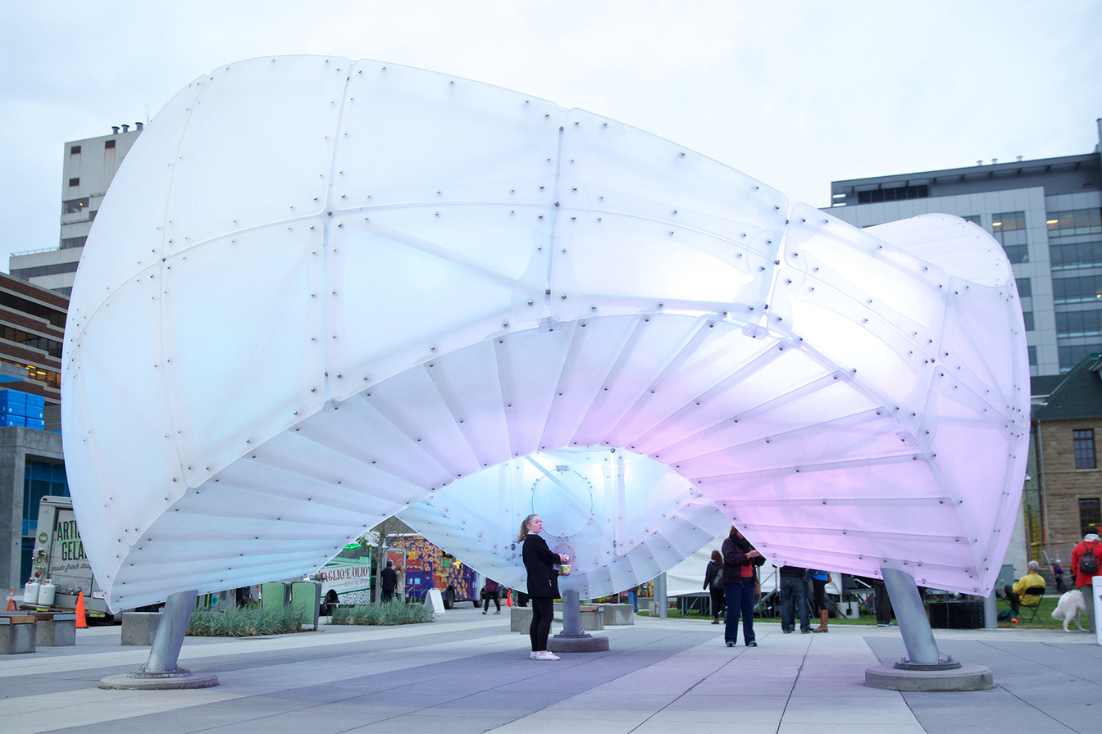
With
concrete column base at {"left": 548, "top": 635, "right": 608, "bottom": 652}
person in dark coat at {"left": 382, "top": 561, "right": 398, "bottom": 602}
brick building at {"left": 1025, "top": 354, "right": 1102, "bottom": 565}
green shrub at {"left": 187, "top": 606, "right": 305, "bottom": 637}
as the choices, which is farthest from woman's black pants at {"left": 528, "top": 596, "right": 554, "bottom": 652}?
brick building at {"left": 1025, "top": 354, "right": 1102, "bottom": 565}

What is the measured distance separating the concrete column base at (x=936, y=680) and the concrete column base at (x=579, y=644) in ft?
17.2

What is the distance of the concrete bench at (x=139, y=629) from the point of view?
1541cm

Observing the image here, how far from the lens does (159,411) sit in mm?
7602

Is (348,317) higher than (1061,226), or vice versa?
(1061,226)

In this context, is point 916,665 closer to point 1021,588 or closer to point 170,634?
point 170,634

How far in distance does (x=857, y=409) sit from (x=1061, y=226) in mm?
75319

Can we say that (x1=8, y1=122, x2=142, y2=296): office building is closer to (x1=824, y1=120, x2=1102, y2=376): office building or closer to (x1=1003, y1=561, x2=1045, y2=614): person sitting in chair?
(x1=824, y1=120, x2=1102, y2=376): office building

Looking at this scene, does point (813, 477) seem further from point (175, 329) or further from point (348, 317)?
point (175, 329)

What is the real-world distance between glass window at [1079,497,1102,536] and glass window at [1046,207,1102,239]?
35152 millimetres

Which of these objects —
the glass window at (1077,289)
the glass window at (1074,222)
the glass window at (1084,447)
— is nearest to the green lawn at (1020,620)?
the glass window at (1084,447)

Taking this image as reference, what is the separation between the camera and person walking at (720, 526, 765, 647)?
12.9 metres

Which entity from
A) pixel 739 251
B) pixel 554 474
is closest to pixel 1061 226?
pixel 554 474

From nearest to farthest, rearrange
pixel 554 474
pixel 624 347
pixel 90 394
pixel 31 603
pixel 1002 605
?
1. pixel 624 347
2. pixel 90 394
3. pixel 554 474
4. pixel 31 603
5. pixel 1002 605

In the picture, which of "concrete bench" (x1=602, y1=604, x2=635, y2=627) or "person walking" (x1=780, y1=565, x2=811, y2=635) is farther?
"concrete bench" (x1=602, y1=604, x2=635, y2=627)
